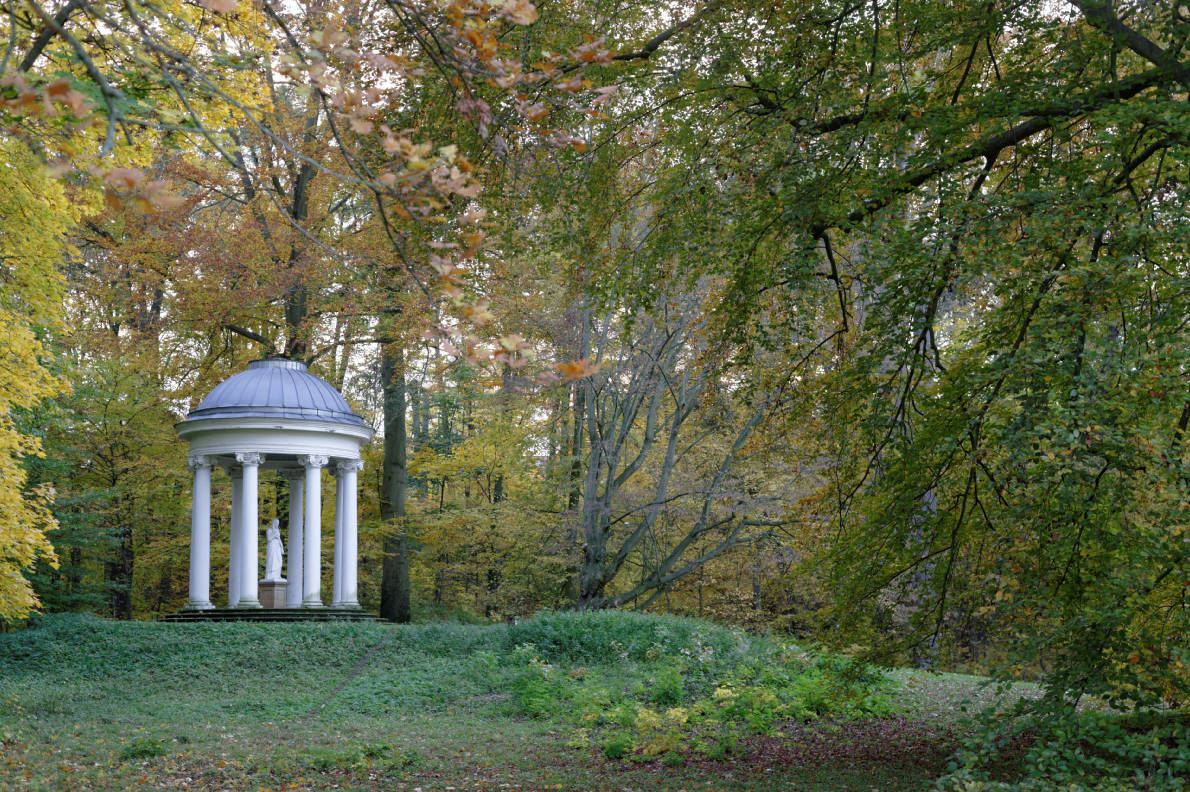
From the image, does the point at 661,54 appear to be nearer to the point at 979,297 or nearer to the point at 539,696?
the point at 979,297

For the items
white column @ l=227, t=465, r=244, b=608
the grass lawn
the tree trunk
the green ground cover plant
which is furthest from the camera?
the tree trunk

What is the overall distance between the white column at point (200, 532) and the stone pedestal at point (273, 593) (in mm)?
1236

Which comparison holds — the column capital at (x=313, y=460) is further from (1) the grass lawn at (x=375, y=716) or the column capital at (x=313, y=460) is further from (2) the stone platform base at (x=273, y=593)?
(1) the grass lawn at (x=375, y=716)

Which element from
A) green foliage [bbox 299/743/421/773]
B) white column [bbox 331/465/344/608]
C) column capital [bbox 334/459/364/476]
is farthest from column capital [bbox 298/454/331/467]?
green foliage [bbox 299/743/421/773]

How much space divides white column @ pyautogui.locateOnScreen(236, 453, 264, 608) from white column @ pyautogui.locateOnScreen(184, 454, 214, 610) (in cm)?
70

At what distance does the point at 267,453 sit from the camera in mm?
17906

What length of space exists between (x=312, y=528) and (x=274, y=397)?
246cm

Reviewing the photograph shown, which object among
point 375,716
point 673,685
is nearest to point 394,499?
point 375,716

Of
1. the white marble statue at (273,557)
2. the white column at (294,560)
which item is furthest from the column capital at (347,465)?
the white marble statue at (273,557)

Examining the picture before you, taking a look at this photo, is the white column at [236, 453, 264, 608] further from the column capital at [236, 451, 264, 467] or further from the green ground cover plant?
the green ground cover plant

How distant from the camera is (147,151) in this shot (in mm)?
10938

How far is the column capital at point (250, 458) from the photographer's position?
17.7m

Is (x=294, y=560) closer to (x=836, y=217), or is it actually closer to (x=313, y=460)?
(x=313, y=460)

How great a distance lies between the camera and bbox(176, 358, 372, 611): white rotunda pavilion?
698 inches
